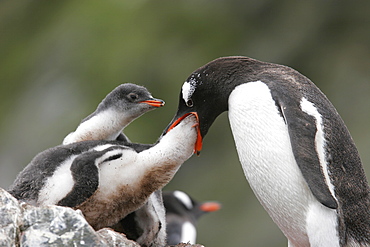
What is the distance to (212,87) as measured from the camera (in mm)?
2768

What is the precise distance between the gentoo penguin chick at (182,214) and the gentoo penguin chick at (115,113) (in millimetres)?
2072

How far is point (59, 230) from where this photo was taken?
2.07m

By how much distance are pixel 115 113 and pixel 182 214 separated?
283cm

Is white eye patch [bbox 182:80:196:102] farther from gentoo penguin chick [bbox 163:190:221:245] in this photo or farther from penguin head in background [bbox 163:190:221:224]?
penguin head in background [bbox 163:190:221:224]

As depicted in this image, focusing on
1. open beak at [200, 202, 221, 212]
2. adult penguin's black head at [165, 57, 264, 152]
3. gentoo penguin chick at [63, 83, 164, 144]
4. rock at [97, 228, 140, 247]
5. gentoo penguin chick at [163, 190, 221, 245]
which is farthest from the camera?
open beak at [200, 202, 221, 212]

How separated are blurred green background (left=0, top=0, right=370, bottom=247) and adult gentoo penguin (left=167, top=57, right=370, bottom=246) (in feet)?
13.0

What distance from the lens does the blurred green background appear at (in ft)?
22.8

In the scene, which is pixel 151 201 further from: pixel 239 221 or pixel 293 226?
pixel 239 221

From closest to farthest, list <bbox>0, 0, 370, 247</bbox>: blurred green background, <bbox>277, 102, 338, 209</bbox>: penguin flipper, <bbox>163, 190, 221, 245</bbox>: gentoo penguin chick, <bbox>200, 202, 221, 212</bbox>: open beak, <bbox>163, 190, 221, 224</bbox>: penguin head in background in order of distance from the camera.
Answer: <bbox>277, 102, 338, 209</bbox>: penguin flipper < <bbox>163, 190, 221, 245</bbox>: gentoo penguin chick < <bbox>163, 190, 221, 224</bbox>: penguin head in background < <bbox>200, 202, 221, 212</bbox>: open beak < <bbox>0, 0, 370, 247</bbox>: blurred green background

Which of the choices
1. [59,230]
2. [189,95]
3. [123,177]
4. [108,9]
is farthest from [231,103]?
[108,9]

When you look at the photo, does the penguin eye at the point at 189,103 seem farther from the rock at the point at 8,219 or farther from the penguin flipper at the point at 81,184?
the rock at the point at 8,219

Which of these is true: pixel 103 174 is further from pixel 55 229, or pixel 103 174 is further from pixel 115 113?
pixel 55 229

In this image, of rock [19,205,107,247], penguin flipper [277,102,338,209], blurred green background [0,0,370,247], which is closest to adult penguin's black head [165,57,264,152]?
penguin flipper [277,102,338,209]

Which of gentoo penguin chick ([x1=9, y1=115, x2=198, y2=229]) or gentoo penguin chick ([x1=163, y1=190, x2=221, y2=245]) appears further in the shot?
gentoo penguin chick ([x1=163, y1=190, x2=221, y2=245])
